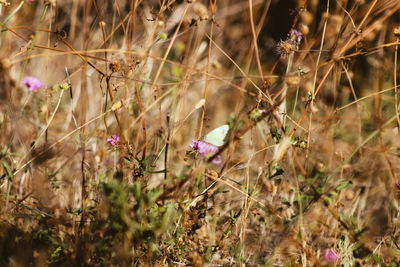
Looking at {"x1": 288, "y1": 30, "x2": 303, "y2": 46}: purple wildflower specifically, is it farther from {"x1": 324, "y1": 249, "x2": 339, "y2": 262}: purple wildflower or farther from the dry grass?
{"x1": 324, "y1": 249, "x2": 339, "y2": 262}: purple wildflower

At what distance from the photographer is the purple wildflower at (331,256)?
3.78 ft

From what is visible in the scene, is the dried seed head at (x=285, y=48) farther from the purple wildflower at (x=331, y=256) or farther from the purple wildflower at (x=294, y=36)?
the purple wildflower at (x=331, y=256)

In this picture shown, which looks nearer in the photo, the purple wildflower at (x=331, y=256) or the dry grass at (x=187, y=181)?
the dry grass at (x=187, y=181)

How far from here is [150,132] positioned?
1.29 m

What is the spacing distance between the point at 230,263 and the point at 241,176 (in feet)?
1.73

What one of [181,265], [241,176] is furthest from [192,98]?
[181,265]

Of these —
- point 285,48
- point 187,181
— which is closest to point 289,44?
point 285,48

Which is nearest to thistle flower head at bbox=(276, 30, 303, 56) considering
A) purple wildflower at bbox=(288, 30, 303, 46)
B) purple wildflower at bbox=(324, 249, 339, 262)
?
purple wildflower at bbox=(288, 30, 303, 46)

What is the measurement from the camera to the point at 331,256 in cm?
116

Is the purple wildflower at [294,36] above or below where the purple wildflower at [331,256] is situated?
above

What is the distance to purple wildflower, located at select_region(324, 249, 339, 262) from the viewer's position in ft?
3.78

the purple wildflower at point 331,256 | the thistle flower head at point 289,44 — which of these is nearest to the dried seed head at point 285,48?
the thistle flower head at point 289,44

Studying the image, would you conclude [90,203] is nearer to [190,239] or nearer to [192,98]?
[190,239]

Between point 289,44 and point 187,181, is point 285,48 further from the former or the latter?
point 187,181
